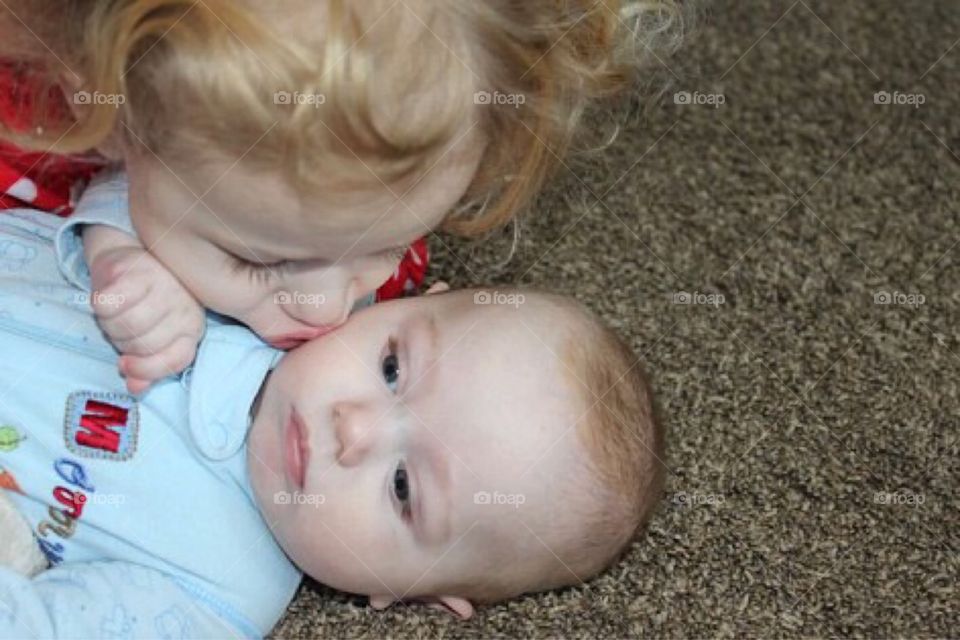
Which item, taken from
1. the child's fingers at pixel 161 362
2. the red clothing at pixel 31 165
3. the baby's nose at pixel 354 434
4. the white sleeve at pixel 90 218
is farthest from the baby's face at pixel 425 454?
the red clothing at pixel 31 165

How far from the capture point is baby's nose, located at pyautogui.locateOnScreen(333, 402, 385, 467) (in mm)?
1197

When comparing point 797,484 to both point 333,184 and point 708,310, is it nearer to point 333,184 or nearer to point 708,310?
point 708,310

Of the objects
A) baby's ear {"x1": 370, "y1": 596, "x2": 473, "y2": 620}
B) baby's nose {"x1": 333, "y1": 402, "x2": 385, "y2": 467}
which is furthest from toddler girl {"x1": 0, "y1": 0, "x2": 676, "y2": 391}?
baby's ear {"x1": 370, "y1": 596, "x2": 473, "y2": 620}

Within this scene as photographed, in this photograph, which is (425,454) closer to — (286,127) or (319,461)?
(319,461)

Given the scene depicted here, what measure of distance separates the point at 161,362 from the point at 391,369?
20cm

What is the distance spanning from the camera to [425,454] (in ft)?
3.91

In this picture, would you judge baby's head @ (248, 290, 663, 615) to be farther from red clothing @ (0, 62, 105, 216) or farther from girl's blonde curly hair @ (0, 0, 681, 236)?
red clothing @ (0, 62, 105, 216)

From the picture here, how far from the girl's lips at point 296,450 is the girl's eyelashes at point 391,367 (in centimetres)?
8

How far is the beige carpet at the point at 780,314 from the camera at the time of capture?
1282 millimetres

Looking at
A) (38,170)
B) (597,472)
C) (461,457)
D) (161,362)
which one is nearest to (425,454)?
(461,457)

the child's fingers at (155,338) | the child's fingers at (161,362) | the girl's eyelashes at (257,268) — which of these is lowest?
the child's fingers at (161,362)

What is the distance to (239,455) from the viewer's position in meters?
1.30

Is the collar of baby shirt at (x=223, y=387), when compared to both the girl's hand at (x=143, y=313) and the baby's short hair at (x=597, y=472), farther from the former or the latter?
the baby's short hair at (x=597, y=472)

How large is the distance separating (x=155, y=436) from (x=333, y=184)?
32cm
